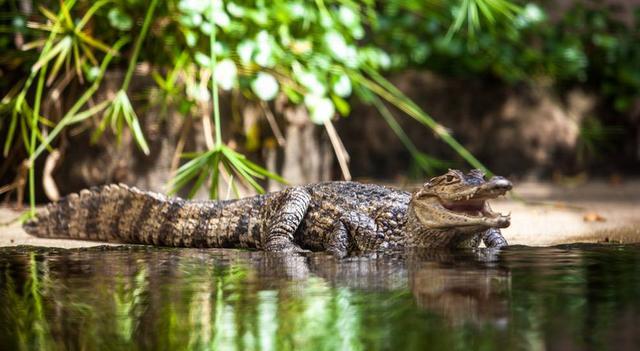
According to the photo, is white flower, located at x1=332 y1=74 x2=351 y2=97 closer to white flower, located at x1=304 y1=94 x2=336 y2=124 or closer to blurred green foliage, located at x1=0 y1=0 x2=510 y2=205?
blurred green foliage, located at x1=0 y1=0 x2=510 y2=205

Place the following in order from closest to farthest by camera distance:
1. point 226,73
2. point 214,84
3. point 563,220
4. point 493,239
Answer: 1. point 493,239
2. point 214,84
3. point 563,220
4. point 226,73

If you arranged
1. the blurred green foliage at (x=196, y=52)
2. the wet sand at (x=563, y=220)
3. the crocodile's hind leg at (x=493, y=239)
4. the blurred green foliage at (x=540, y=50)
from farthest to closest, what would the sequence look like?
the blurred green foliage at (x=540, y=50), the blurred green foliage at (x=196, y=52), the wet sand at (x=563, y=220), the crocodile's hind leg at (x=493, y=239)

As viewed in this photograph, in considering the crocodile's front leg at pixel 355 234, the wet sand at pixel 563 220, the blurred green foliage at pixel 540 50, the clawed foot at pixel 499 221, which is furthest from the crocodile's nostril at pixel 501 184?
the blurred green foliage at pixel 540 50

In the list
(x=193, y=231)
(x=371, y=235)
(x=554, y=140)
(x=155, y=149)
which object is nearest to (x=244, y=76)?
(x=155, y=149)

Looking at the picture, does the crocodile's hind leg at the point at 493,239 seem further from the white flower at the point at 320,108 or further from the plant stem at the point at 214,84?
the white flower at the point at 320,108

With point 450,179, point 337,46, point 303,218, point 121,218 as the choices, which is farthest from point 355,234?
point 337,46

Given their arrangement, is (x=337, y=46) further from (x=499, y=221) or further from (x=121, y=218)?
(x=499, y=221)

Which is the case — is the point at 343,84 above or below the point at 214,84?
above
